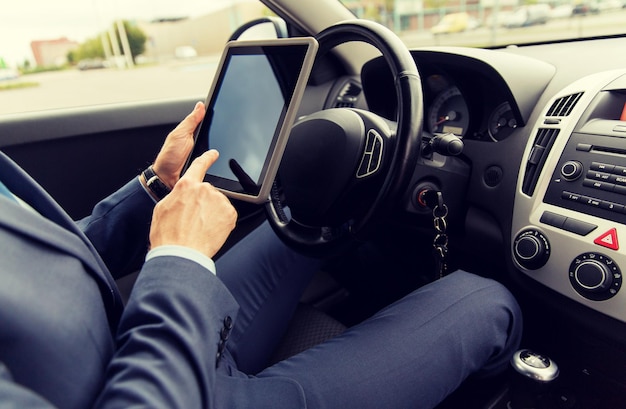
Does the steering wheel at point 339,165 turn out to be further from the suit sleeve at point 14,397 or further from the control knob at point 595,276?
the suit sleeve at point 14,397

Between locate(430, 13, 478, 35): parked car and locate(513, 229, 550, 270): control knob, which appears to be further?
locate(430, 13, 478, 35): parked car

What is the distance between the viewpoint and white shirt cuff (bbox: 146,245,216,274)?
0.62 metres

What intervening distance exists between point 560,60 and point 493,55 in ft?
0.50

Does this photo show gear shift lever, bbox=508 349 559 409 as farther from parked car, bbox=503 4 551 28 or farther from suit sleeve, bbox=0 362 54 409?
parked car, bbox=503 4 551 28

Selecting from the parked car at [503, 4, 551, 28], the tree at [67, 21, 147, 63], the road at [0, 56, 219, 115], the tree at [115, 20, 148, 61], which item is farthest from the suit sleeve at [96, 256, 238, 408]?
the tree at [115, 20, 148, 61]

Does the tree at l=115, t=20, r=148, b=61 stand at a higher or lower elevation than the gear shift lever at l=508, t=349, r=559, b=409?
higher

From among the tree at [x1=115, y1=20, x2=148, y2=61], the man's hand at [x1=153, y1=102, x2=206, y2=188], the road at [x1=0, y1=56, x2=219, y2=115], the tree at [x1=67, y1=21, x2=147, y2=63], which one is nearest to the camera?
the man's hand at [x1=153, y1=102, x2=206, y2=188]

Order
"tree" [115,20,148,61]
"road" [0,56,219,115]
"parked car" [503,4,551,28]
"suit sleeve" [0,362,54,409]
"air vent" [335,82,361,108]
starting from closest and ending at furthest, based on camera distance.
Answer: "suit sleeve" [0,362,54,409]
"parked car" [503,4,551,28]
"air vent" [335,82,361,108]
"road" [0,56,219,115]
"tree" [115,20,148,61]

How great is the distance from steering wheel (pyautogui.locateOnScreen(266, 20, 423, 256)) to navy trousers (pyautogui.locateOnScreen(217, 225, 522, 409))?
0.49 ft

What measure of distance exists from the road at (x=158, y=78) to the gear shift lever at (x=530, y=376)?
79 cm

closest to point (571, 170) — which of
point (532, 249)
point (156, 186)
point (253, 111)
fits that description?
point (532, 249)

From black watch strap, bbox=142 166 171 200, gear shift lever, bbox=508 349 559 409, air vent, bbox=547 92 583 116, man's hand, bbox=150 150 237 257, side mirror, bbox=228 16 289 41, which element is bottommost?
gear shift lever, bbox=508 349 559 409

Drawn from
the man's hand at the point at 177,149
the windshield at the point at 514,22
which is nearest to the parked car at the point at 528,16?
the windshield at the point at 514,22

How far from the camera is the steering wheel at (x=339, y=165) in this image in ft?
2.64
